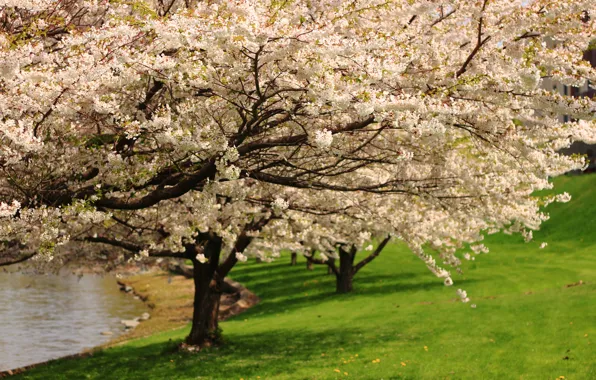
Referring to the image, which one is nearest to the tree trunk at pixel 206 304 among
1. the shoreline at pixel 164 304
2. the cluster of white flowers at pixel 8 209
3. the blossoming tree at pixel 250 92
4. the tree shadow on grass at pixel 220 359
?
the tree shadow on grass at pixel 220 359

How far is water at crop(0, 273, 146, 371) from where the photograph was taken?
1217 inches

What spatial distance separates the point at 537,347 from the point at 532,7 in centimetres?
1120

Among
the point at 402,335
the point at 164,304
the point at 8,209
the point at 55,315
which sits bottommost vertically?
the point at 164,304

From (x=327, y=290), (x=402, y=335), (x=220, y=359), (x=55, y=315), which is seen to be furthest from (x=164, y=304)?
(x=402, y=335)

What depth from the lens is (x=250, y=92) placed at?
1065 centimetres

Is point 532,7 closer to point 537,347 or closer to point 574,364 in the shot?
point 574,364

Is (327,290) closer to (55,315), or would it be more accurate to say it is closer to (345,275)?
(345,275)

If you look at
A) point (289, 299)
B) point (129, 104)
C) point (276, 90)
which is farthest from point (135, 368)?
point (289, 299)

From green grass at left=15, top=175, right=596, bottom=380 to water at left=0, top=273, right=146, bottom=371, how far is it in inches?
198

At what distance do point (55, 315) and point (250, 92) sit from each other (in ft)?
117

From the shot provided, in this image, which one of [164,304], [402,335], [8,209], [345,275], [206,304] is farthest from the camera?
[164,304]

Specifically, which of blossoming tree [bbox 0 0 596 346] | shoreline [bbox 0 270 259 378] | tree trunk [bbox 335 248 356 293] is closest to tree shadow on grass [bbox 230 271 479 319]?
tree trunk [bbox 335 248 356 293]

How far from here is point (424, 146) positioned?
14.5 m

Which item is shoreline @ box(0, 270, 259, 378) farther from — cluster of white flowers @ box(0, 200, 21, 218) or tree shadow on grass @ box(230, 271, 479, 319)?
cluster of white flowers @ box(0, 200, 21, 218)
